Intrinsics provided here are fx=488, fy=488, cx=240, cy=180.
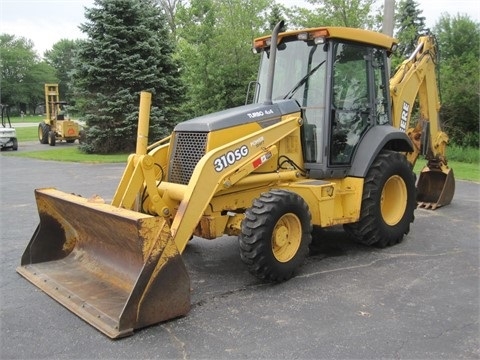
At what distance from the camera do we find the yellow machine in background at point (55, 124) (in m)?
25.6

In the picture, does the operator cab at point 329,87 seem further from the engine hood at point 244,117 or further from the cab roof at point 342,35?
the engine hood at point 244,117

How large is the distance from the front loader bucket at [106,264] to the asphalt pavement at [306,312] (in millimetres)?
128

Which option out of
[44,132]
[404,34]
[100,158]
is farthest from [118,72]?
[404,34]

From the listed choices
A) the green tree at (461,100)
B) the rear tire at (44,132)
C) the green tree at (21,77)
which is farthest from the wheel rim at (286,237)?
the green tree at (21,77)

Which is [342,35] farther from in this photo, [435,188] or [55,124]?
[55,124]

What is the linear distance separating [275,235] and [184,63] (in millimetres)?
18017

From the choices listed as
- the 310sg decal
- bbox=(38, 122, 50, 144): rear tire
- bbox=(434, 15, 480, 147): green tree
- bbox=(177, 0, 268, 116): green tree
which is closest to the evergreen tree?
bbox=(177, 0, 268, 116): green tree

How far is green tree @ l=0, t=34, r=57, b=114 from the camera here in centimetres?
7919

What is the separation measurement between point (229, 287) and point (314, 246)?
1878 mm

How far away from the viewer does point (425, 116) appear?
28.2 ft

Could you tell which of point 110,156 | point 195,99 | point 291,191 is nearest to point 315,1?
point 195,99

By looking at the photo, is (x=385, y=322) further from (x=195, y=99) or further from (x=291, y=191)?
(x=195, y=99)

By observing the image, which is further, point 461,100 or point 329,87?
point 461,100

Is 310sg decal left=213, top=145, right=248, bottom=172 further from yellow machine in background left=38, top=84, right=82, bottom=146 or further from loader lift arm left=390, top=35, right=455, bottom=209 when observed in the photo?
yellow machine in background left=38, top=84, right=82, bottom=146
